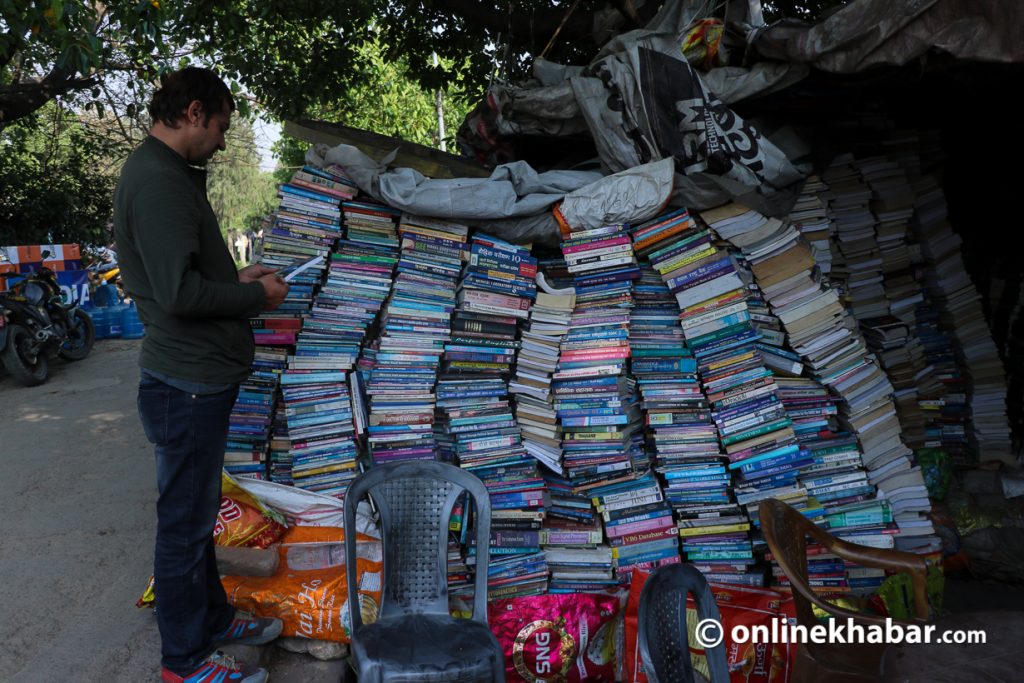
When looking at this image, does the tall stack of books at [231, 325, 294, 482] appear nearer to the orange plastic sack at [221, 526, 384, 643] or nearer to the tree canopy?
the orange plastic sack at [221, 526, 384, 643]

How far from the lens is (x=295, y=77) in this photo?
7.27 meters

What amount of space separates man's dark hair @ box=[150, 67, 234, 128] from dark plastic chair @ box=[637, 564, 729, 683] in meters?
1.95

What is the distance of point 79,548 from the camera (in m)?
3.77

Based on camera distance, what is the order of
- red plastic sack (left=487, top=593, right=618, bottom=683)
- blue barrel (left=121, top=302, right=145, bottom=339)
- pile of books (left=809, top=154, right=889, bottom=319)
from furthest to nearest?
blue barrel (left=121, top=302, right=145, bottom=339)
pile of books (left=809, top=154, right=889, bottom=319)
red plastic sack (left=487, top=593, right=618, bottom=683)

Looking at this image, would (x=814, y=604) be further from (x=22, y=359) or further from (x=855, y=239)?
(x=22, y=359)

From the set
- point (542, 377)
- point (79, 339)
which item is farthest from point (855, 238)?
point (79, 339)

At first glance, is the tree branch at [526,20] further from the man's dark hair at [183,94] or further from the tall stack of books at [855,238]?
the man's dark hair at [183,94]

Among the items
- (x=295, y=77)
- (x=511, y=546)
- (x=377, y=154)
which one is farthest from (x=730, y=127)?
(x=295, y=77)

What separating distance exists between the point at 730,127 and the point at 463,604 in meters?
2.47

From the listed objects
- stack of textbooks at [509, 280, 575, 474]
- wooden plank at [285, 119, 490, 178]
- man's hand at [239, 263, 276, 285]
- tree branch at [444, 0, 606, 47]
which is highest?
tree branch at [444, 0, 606, 47]

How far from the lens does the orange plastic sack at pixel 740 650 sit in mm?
2980

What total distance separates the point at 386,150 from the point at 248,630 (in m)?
2.51

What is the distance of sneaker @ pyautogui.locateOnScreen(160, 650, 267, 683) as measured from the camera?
2.46m

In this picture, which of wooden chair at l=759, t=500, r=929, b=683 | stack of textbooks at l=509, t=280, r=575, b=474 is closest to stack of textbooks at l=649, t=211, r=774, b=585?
stack of textbooks at l=509, t=280, r=575, b=474
